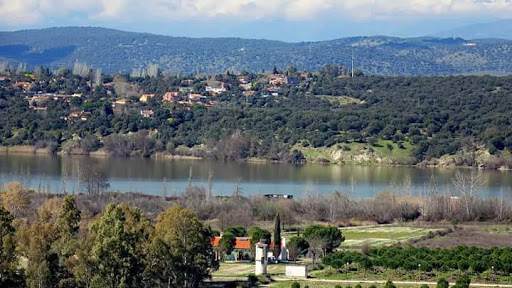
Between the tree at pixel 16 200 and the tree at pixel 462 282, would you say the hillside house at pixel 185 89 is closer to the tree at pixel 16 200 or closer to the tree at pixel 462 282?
the tree at pixel 16 200

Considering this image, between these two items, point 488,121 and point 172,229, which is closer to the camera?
point 172,229

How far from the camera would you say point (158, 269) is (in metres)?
26.0

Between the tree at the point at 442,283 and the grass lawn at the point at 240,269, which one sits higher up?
the tree at the point at 442,283

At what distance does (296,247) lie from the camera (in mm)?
32594

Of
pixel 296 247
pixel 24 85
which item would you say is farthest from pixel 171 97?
pixel 296 247

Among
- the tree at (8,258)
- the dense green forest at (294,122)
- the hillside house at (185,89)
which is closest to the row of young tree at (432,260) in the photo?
the tree at (8,258)

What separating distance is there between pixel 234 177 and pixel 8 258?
37.5 meters

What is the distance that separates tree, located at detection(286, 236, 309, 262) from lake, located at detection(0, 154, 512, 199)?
15.4m

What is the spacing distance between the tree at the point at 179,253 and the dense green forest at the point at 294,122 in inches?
1835

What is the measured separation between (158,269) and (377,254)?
326 inches

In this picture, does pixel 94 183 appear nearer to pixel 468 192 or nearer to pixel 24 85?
pixel 468 192

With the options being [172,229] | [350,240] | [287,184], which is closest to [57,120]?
[287,184]

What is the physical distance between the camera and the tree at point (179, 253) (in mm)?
25984

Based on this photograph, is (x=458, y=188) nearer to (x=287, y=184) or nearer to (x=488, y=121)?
(x=287, y=184)
